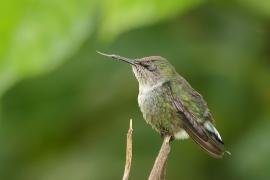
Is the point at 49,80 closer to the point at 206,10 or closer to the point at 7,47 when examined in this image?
the point at 206,10

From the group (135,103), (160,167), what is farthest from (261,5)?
(160,167)

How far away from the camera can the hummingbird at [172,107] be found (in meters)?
2.69

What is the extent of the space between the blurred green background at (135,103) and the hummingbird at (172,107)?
2.27m

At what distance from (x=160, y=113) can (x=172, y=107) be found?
0.16 feet

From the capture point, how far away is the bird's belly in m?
2.83

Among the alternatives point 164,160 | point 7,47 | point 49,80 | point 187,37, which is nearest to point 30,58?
point 7,47

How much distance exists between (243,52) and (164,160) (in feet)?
12.0

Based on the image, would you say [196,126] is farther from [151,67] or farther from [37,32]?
[37,32]

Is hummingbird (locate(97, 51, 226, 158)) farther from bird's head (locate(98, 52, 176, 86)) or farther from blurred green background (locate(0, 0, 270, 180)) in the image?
blurred green background (locate(0, 0, 270, 180))

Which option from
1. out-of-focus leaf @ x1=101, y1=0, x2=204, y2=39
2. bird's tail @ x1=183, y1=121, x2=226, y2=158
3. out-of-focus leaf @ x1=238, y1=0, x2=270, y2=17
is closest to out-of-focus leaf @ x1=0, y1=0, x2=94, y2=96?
out-of-focus leaf @ x1=101, y1=0, x2=204, y2=39

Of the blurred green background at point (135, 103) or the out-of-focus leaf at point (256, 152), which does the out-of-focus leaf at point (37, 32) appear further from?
the out-of-focus leaf at point (256, 152)

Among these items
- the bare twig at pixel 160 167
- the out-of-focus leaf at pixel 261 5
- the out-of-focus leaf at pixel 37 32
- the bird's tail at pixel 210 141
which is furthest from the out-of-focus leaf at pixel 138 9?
the out-of-focus leaf at pixel 261 5

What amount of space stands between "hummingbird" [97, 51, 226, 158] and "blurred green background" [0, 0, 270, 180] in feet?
7.46

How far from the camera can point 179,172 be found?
19.7ft
